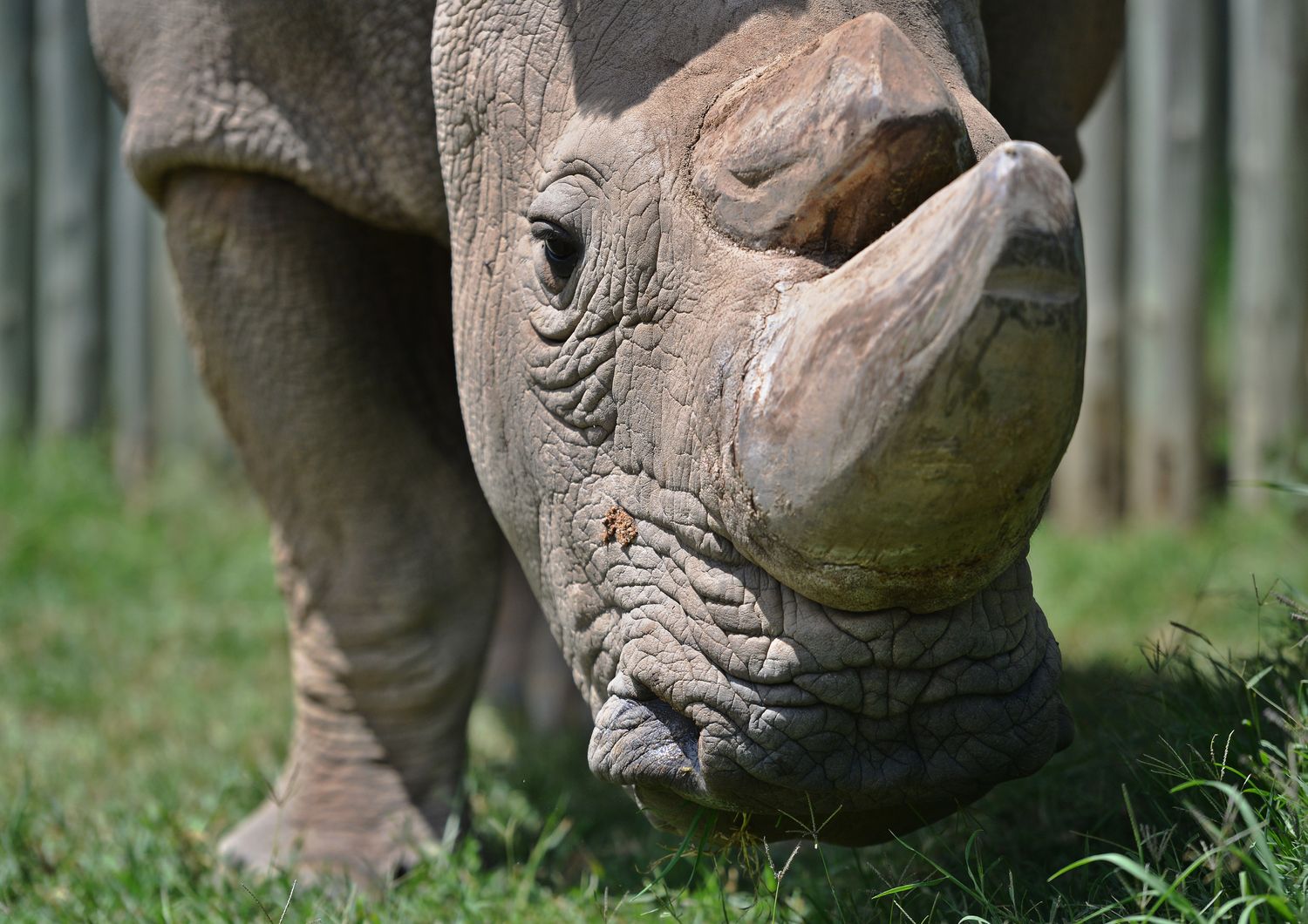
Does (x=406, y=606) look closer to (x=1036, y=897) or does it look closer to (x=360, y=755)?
(x=360, y=755)

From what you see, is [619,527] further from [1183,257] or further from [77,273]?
[77,273]

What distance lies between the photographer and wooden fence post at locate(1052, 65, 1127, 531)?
610 cm

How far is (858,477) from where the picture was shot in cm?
178

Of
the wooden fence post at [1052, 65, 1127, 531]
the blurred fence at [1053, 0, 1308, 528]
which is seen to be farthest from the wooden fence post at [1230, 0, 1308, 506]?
the wooden fence post at [1052, 65, 1127, 531]

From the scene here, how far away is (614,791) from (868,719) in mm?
1765

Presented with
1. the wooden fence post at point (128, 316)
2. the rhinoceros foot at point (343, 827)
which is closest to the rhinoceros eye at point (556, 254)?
the rhinoceros foot at point (343, 827)

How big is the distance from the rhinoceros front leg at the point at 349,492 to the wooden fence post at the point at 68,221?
13.5 ft

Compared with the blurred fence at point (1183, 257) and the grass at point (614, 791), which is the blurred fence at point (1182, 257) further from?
the grass at point (614, 791)

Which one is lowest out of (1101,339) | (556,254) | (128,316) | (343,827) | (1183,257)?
(343,827)

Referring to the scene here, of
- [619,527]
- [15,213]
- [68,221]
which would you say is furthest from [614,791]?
[15,213]

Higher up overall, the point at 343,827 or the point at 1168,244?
the point at 1168,244

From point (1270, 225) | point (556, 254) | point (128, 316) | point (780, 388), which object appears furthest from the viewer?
point (128, 316)

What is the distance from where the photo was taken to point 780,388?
1843mm

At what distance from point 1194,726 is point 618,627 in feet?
3.22
